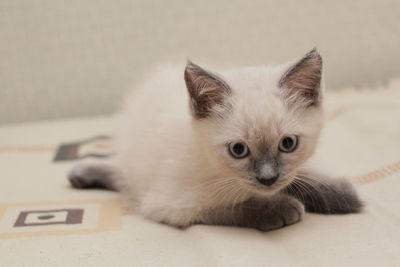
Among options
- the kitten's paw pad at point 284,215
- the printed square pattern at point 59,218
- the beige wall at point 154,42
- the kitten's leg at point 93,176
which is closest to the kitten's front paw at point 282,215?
the kitten's paw pad at point 284,215

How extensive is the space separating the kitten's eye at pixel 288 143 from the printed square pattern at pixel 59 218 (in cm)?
47

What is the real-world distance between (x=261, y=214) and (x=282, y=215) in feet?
0.17

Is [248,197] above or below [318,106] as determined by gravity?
below

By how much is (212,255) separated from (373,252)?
343 millimetres

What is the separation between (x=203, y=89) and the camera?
4.34ft

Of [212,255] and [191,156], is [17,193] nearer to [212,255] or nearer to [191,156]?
[191,156]

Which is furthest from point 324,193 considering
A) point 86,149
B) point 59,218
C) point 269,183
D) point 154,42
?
point 154,42

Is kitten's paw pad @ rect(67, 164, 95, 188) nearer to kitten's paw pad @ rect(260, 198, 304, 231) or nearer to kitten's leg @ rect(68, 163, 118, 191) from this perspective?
kitten's leg @ rect(68, 163, 118, 191)

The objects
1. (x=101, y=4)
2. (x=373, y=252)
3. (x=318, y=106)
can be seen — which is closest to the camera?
(x=373, y=252)

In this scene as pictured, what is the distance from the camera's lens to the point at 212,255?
1193 millimetres

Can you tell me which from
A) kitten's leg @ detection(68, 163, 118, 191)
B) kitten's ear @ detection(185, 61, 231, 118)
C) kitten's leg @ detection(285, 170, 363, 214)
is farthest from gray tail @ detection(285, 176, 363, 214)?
kitten's leg @ detection(68, 163, 118, 191)

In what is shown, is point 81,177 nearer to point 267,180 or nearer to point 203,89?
point 203,89

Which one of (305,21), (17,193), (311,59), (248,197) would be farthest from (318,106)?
(305,21)

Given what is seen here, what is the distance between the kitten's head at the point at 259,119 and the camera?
4.06 ft
